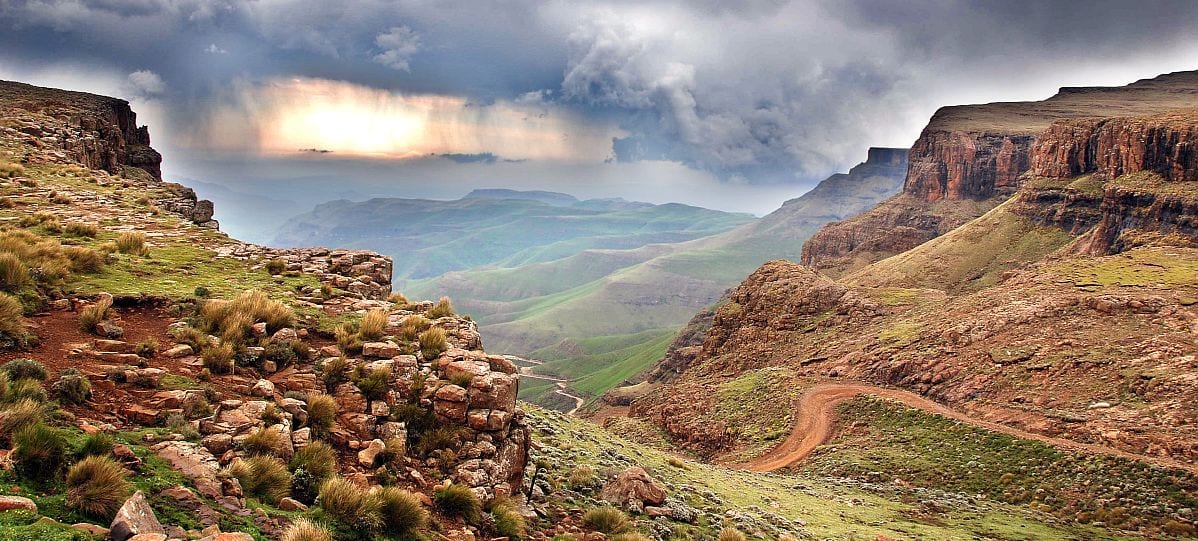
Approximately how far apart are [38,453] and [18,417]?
0.90m

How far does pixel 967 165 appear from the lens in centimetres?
15588

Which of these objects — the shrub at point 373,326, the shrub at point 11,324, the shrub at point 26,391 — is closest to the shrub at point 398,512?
the shrub at point 26,391

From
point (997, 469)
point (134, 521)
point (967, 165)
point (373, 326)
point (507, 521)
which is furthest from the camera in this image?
point (967, 165)

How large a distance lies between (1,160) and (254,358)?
1050 inches

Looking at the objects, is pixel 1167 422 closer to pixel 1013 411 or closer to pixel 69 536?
pixel 1013 411

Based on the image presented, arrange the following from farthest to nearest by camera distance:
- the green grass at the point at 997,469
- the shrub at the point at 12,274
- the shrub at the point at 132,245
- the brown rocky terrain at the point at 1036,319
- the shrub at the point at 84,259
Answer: the brown rocky terrain at the point at 1036,319
the green grass at the point at 997,469
the shrub at the point at 132,245
the shrub at the point at 84,259
the shrub at the point at 12,274

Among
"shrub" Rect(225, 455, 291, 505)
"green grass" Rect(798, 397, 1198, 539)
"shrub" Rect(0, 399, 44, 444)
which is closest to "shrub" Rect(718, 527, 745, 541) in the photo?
"shrub" Rect(225, 455, 291, 505)

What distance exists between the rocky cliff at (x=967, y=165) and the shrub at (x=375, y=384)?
12418 centimetres

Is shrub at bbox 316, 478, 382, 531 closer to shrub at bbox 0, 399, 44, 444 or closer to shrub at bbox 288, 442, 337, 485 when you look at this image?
shrub at bbox 288, 442, 337, 485

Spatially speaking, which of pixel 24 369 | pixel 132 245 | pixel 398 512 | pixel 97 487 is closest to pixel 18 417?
pixel 97 487

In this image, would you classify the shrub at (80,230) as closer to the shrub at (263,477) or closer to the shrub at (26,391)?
the shrub at (26,391)

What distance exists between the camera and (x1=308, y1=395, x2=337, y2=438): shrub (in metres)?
10.2

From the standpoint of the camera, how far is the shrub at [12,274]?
11492 mm

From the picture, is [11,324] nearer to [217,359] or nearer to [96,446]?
[217,359]
